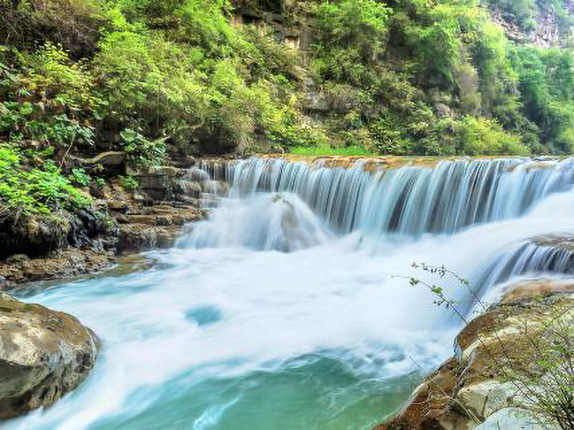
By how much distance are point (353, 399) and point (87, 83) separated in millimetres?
8055

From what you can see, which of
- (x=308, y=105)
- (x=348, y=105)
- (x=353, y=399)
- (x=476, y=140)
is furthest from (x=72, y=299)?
(x=476, y=140)

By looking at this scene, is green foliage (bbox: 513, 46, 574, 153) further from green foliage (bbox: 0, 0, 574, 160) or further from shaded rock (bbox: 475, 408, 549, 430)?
shaded rock (bbox: 475, 408, 549, 430)

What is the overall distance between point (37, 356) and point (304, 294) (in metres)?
3.56

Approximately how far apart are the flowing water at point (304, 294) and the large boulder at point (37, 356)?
141 mm

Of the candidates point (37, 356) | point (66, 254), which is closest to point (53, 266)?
point (66, 254)

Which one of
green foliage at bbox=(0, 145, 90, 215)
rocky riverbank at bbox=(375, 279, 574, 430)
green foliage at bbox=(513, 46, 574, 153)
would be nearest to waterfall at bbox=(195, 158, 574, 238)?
green foliage at bbox=(0, 145, 90, 215)

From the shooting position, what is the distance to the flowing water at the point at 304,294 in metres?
3.39

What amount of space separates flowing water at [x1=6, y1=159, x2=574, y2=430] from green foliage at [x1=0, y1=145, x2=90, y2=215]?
4.18 ft

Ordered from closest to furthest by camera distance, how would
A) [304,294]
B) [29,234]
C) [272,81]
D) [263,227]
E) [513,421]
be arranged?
[513,421] → [29,234] → [304,294] → [263,227] → [272,81]

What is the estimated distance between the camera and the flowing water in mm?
3387

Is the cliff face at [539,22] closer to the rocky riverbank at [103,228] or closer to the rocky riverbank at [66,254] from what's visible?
the rocky riverbank at [103,228]

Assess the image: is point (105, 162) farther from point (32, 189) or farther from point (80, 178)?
point (32, 189)

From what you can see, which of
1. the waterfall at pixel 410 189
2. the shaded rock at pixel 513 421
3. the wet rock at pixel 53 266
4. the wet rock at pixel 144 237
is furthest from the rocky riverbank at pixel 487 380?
the wet rock at pixel 144 237

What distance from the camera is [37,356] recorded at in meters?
2.97
